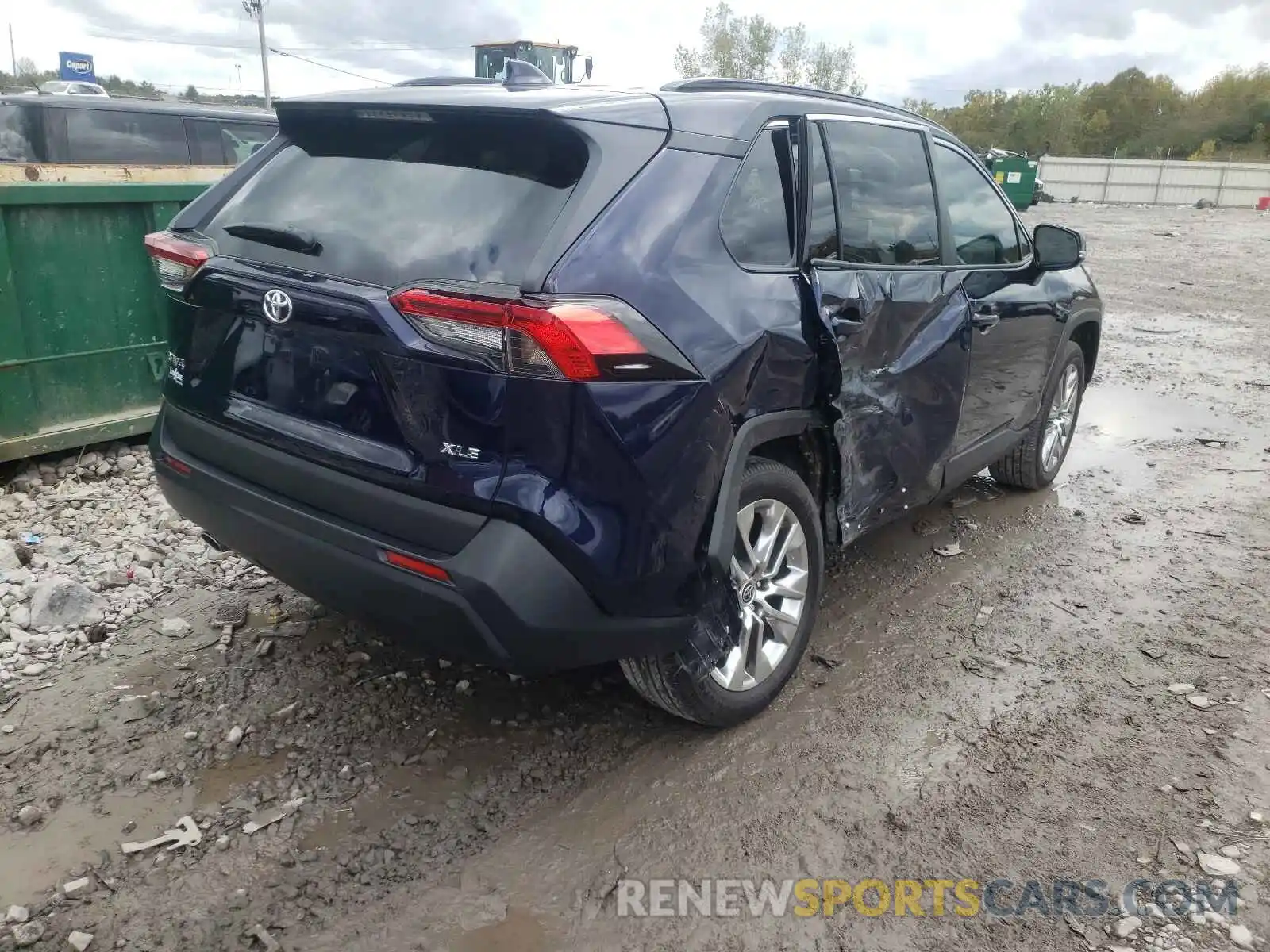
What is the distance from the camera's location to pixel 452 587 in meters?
2.32

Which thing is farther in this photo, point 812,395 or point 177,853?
point 812,395

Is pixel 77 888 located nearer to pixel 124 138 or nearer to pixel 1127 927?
pixel 1127 927

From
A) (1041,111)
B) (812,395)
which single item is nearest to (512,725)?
(812,395)

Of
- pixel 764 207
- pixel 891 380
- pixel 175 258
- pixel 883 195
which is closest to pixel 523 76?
pixel 764 207

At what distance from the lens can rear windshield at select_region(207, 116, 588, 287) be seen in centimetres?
237

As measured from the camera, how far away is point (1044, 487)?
5527mm

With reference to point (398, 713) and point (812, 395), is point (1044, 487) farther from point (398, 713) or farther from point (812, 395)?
point (398, 713)

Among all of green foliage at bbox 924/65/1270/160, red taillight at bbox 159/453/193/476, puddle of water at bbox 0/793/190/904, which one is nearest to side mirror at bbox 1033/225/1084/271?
red taillight at bbox 159/453/193/476

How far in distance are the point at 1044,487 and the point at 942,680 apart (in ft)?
8.04

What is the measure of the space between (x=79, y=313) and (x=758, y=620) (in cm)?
384

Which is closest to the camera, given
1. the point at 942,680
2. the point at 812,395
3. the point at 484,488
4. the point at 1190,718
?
the point at 484,488

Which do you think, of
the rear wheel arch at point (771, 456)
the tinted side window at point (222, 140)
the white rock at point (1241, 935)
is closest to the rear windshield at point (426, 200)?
the rear wheel arch at point (771, 456)

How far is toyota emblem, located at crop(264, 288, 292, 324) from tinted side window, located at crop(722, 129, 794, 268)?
119 cm

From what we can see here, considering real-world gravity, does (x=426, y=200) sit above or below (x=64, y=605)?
above
